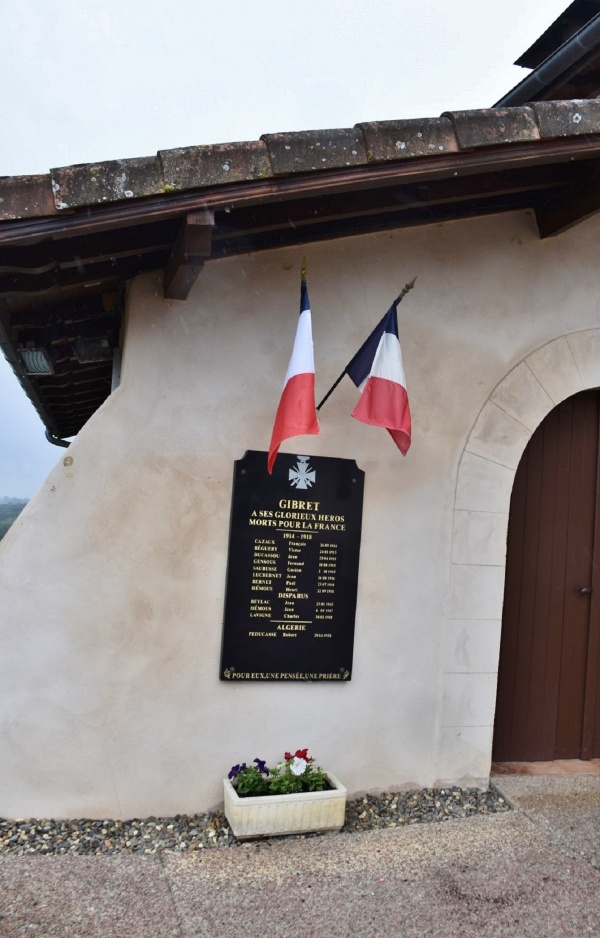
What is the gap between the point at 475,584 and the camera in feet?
13.8

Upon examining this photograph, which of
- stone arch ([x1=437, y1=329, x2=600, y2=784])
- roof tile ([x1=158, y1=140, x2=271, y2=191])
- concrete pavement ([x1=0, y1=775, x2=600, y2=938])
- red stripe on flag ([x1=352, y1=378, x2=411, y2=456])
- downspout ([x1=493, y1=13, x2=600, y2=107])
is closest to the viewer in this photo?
concrete pavement ([x1=0, y1=775, x2=600, y2=938])

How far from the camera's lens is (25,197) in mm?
2762

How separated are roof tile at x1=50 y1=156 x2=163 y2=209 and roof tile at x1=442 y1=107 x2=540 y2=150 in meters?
1.36

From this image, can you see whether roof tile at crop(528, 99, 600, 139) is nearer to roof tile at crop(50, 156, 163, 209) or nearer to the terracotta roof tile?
the terracotta roof tile

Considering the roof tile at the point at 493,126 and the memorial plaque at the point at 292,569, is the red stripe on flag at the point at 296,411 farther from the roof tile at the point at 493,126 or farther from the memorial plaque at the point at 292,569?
the roof tile at the point at 493,126

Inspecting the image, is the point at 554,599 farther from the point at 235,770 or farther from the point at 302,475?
the point at 235,770

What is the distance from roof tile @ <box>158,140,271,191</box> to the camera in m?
2.98

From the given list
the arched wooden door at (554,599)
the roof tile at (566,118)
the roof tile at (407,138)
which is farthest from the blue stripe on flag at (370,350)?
the arched wooden door at (554,599)

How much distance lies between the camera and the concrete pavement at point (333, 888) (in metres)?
2.87

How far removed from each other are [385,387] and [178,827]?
7.74ft

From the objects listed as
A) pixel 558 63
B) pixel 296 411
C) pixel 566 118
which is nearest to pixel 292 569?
pixel 296 411

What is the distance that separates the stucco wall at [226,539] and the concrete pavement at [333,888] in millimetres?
440

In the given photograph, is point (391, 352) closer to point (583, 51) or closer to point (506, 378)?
point (506, 378)

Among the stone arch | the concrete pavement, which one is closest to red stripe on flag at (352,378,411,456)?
the stone arch
